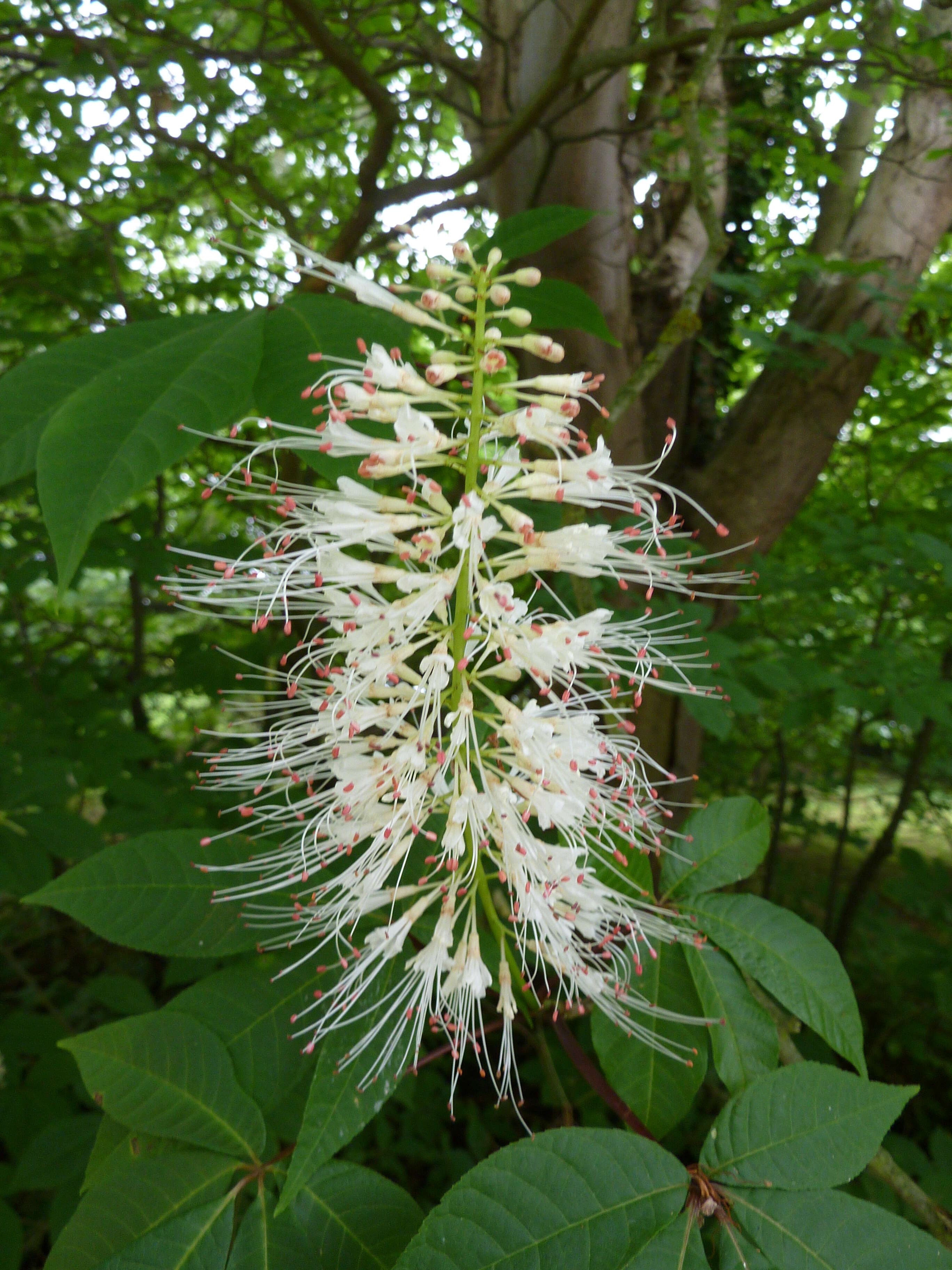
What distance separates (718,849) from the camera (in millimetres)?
1590

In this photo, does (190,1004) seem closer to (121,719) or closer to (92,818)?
(121,719)

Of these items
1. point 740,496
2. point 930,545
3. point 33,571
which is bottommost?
point 33,571

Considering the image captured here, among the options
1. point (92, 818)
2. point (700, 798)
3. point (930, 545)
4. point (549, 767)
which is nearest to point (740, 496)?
point (930, 545)

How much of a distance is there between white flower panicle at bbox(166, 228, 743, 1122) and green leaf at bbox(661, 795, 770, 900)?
6cm

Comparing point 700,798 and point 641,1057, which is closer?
point 641,1057

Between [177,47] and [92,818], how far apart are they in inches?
208

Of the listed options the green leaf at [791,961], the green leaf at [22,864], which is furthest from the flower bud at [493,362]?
the green leaf at [22,864]

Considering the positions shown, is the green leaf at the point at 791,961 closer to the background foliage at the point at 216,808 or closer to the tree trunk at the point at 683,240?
the background foliage at the point at 216,808

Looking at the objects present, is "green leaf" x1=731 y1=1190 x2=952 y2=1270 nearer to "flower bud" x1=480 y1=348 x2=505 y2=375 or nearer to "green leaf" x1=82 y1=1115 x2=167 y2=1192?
"green leaf" x1=82 y1=1115 x2=167 y2=1192

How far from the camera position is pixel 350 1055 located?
4.08 ft

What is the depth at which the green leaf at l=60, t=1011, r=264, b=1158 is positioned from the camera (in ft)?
4.18

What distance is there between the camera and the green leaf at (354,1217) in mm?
1194

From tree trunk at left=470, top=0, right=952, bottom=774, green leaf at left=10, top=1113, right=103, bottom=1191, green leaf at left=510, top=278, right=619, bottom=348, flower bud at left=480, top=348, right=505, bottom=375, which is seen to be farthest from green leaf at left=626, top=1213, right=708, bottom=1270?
tree trunk at left=470, top=0, right=952, bottom=774

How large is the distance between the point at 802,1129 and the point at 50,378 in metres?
1.62
